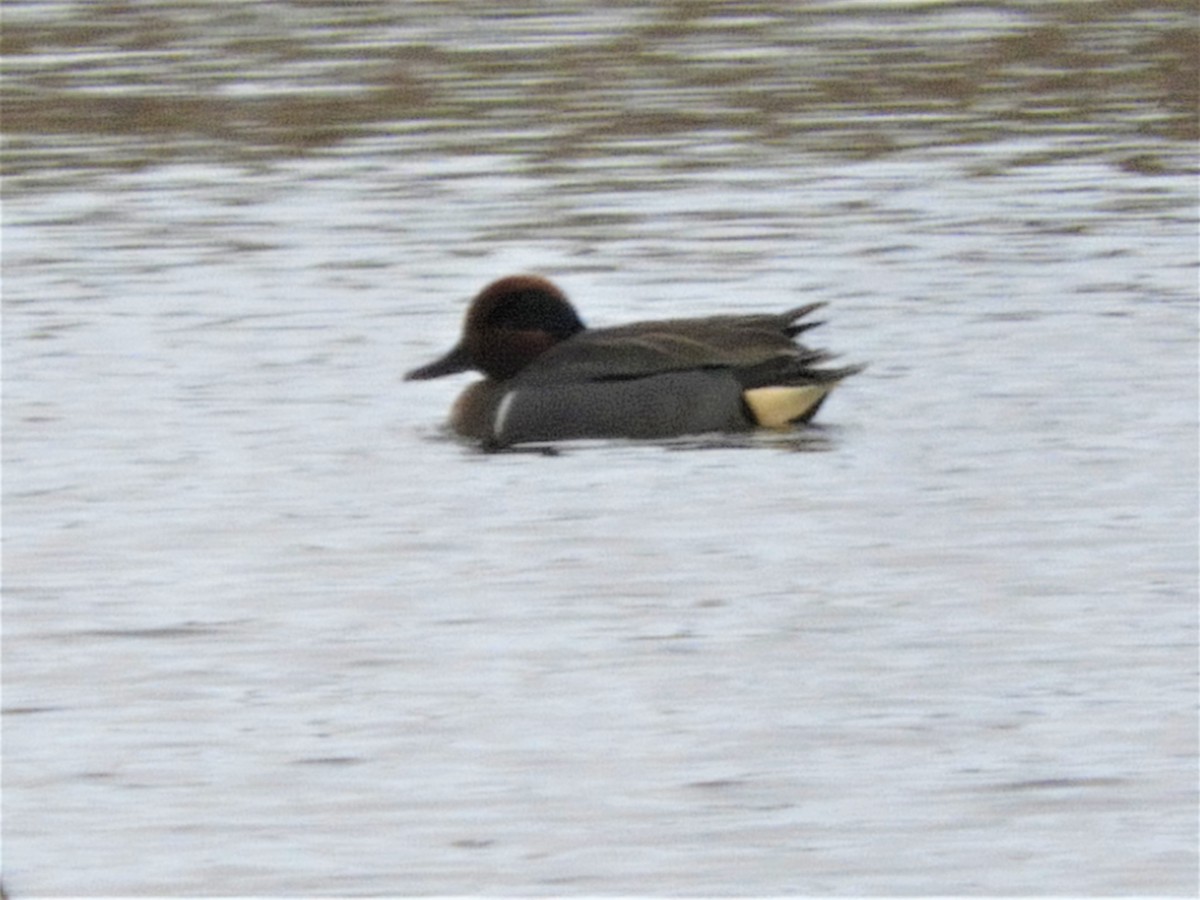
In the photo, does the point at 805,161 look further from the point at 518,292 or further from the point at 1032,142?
the point at 518,292

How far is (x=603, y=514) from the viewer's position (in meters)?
9.55

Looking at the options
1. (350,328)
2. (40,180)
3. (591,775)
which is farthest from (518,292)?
(40,180)

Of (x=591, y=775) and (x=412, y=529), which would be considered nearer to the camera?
(x=591, y=775)

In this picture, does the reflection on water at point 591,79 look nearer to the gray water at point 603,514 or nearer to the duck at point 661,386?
the gray water at point 603,514

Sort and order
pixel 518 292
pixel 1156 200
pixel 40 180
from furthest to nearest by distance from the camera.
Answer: pixel 40 180 < pixel 1156 200 < pixel 518 292

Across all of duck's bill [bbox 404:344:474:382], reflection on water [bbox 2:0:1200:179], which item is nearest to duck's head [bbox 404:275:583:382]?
duck's bill [bbox 404:344:474:382]

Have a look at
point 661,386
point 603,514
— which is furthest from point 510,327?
point 603,514

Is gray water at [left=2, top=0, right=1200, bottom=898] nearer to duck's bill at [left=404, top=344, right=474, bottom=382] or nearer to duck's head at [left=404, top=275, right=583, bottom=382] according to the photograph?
duck's bill at [left=404, top=344, right=474, bottom=382]

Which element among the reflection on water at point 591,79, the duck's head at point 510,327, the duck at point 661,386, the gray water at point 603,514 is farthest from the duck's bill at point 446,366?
the reflection on water at point 591,79

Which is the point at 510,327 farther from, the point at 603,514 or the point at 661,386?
the point at 603,514

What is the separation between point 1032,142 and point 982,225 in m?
2.71

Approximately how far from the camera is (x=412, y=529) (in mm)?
9438

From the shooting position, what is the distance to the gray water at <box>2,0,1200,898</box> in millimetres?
6531

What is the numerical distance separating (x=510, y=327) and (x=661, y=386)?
0.78 m
